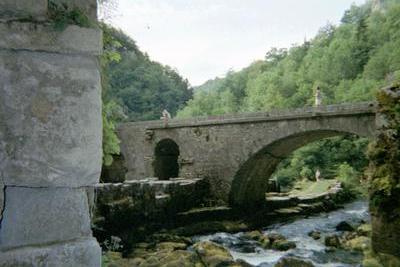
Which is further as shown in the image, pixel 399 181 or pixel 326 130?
pixel 326 130

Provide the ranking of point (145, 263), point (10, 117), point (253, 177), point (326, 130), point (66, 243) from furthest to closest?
point (253, 177)
point (326, 130)
point (145, 263)
point (66, 243)
point (10, 117)

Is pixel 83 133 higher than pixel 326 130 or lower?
lower

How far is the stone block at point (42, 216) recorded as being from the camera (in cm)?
173

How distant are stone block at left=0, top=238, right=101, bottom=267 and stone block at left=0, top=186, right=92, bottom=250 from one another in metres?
0.03

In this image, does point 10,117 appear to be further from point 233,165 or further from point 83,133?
point 233,165

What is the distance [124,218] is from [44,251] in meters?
13.3

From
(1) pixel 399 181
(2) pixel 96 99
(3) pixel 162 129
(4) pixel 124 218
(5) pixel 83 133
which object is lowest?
(4) pixel 124 218

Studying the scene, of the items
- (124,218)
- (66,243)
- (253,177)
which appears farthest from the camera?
(253,177)

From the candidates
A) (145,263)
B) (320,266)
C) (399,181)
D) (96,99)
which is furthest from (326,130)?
(96,99)

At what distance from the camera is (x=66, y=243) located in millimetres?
1840

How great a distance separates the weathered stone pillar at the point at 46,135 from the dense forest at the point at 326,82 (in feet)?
94.1

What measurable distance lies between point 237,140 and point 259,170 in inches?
112

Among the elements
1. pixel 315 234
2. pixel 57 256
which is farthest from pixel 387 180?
pixel 57 256

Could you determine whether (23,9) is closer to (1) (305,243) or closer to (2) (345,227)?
(1) (305,243)
